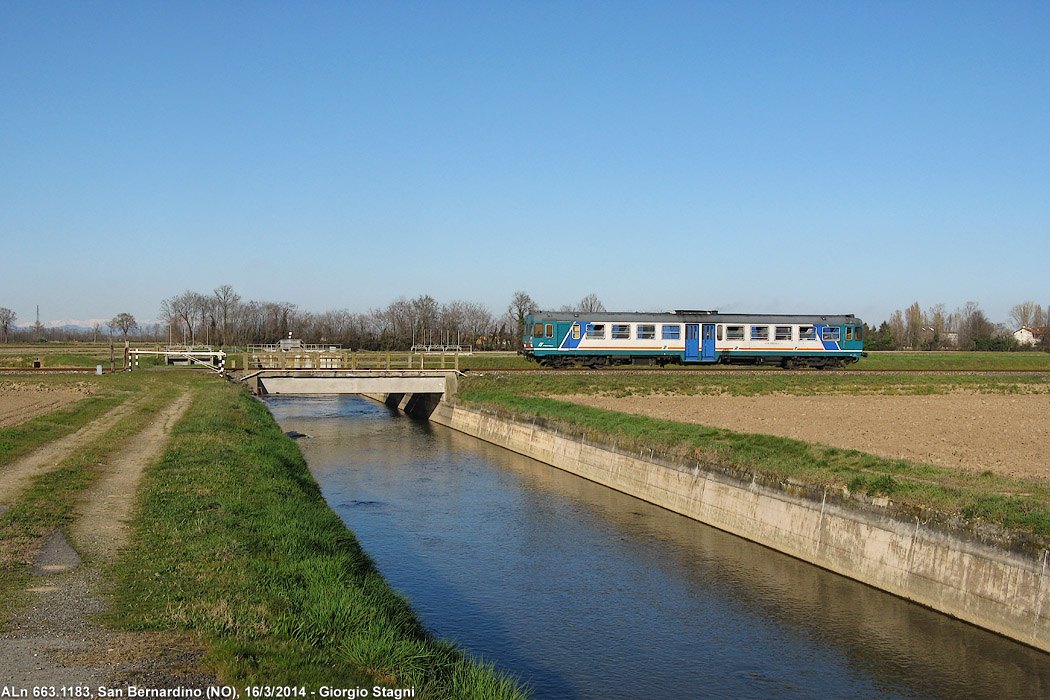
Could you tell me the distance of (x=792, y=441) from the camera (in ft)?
77.6

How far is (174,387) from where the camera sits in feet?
128

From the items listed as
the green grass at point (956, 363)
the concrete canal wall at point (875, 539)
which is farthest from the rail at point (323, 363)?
the green grass at point (956, 363)

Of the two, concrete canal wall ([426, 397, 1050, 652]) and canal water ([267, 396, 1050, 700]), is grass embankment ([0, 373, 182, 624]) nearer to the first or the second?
canal water ([267, 396, 1050, 700])

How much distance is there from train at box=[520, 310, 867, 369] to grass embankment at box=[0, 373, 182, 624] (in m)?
22.6

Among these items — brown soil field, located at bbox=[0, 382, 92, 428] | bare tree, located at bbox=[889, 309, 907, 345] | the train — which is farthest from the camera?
bare tree, located at bbox=[889, 309, 907, 345]

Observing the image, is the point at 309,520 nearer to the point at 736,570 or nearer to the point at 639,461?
the point at 736,570

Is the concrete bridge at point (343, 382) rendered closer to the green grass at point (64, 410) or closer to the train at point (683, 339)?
the green grass at point (64, 410)

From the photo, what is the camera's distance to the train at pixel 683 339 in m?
49.0

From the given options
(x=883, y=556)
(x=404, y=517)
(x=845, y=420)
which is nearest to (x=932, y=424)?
(x=845, y=420)

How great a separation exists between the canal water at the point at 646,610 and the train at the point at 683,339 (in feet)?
79.6

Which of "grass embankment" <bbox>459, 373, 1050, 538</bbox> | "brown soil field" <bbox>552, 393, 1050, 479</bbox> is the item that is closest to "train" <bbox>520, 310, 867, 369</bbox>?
"grass embankment" <bbox>459, 373, 1050, 538</bbox>

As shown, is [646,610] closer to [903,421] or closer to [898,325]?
[903,421]

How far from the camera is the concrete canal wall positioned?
13172mm

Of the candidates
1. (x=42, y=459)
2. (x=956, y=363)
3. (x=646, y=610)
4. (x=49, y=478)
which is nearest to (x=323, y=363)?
(x=42, y=459)
